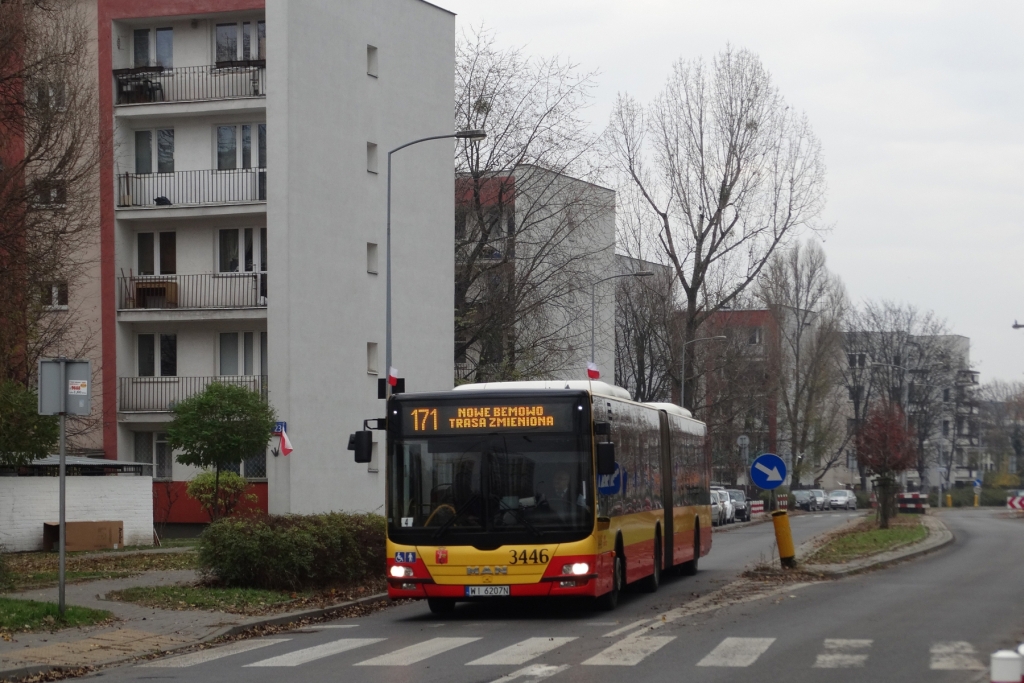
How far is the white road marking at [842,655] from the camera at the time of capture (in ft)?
39.3

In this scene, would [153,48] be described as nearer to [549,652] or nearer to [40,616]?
[40,616]

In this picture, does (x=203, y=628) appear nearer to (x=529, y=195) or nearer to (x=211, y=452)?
(x=211, y=452)

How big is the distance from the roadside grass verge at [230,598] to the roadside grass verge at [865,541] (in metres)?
9.88

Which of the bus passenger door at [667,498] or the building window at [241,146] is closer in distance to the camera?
the bus passenger door at [667,498]

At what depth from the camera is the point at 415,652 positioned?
13586 millimetres

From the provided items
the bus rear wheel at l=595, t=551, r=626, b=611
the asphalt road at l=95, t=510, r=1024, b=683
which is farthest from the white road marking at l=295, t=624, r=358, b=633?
the bus rear wheel at l=595, t=551, r=626, b=611

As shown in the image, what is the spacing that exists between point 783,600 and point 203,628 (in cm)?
741

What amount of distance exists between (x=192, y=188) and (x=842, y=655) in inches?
1274

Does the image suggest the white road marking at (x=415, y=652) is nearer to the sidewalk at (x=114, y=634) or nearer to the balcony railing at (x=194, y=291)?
the sidewalk at (x=114, y=634)

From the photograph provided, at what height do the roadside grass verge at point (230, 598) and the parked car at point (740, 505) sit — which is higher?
the roadside grass verge at point (230, 598)

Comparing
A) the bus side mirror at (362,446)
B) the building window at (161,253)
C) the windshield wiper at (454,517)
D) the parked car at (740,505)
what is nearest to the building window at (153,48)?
the building window at (161,253)

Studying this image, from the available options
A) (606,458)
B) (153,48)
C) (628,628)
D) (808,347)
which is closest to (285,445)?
(153,48)

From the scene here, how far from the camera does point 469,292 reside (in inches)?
1972

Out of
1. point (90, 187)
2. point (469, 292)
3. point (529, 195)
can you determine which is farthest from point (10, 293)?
point (469, 292)
